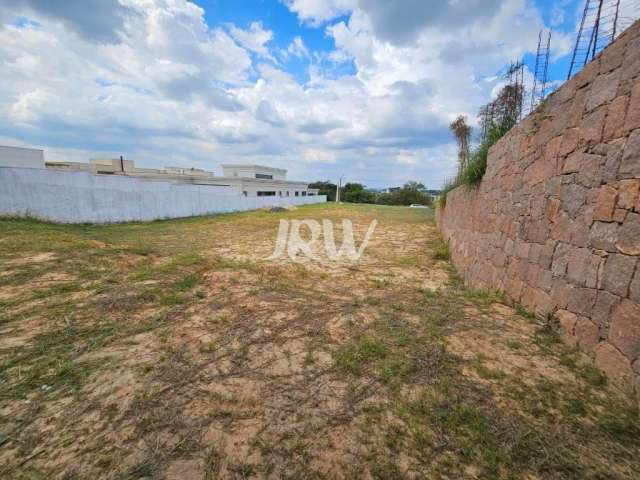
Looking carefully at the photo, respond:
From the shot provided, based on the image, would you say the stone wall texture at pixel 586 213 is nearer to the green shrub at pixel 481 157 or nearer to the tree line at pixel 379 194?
the green shrub at pixel 481 157

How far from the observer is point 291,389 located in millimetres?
1799

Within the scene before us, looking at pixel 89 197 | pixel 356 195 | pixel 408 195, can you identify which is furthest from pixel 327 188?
pixel 89 197

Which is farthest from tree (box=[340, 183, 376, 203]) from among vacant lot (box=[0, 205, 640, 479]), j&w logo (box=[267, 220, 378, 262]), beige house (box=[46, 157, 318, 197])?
vacant lot (box=[0, 205, 640, 479])

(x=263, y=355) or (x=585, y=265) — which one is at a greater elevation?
(x=585, y=265)

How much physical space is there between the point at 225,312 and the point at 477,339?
8.34 feet

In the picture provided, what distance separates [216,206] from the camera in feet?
56.2

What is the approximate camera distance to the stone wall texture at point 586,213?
1.74 meters

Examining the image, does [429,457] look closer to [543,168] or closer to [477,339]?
[477,339]

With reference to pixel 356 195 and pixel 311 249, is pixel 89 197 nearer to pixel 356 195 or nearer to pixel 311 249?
pixel 311 249

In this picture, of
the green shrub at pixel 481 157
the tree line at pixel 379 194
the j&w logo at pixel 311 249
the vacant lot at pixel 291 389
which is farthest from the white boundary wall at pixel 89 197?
the tree line at pixel 379 194

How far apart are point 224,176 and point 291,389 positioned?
28025 millimetres

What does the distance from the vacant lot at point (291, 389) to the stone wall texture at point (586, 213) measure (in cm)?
28

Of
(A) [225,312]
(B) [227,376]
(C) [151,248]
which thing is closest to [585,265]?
(B) [227,376]

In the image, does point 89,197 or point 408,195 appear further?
point 408,195
